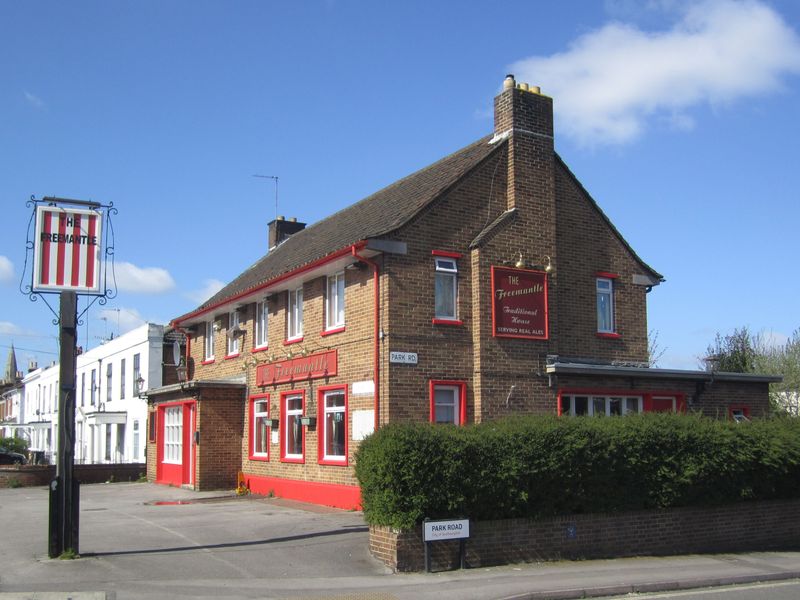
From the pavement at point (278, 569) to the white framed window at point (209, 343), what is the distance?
441 inches

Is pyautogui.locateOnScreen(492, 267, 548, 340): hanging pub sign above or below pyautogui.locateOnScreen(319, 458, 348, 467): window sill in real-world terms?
above

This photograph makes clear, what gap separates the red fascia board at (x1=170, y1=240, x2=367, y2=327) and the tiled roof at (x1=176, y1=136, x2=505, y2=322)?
81 mm

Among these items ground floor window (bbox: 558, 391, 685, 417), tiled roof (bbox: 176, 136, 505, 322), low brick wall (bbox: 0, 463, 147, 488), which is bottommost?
low brick wall (bbox: 0, 463, 147, 488)

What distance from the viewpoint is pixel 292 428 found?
73.6ft

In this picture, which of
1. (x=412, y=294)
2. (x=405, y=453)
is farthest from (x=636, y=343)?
(x=405, y=453)

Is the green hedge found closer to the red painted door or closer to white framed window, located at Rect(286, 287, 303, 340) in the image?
white framed window, located at Rect(286, 287, 303, 340)

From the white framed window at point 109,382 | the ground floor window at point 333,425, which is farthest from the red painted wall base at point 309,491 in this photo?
the white framed window at point 109,382

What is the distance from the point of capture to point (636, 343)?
22.5 m

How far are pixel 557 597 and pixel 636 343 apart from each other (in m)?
12.0

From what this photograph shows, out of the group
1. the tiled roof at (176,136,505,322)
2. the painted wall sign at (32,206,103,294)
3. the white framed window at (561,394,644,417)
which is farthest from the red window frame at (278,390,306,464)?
the painted wall sign at (32,206,103,294)

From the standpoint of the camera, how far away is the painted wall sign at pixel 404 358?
1810 cm

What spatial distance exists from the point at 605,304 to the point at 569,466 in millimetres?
8976

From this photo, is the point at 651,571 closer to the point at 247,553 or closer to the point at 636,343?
the point at 247,553

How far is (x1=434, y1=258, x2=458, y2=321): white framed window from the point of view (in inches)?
755
